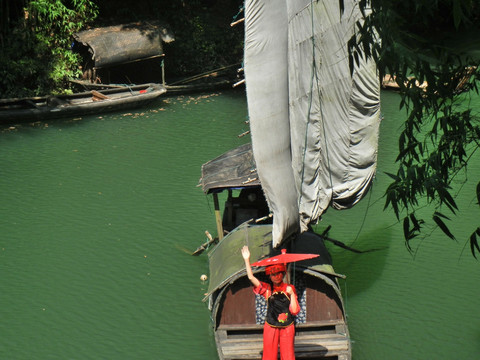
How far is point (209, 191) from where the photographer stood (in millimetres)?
10234

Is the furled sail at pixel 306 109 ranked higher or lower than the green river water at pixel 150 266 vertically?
higher

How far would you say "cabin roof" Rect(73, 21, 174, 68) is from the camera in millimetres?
21734

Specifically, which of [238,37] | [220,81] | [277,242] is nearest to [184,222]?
[277,242]

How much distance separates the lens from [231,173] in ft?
34.1

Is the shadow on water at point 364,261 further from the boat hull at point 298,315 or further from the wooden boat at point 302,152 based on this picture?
the boat hull at point 298,315

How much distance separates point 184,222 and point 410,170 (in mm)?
8420

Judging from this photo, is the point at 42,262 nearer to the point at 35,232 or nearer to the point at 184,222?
the point at 35,232

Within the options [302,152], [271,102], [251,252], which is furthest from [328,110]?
[251,252]

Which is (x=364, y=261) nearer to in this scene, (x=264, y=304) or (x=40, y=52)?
(x=264, y=304)

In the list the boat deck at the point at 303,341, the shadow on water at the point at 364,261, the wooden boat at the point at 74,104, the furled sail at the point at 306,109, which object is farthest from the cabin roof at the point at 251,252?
the wooden boat at the point at 74,104

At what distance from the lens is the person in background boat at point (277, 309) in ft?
23.3

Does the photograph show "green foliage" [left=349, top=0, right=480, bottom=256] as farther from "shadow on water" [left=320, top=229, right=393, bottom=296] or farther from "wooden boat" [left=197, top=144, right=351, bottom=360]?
"shadow on water" [left=320, top=229, right=393, bottom=296]

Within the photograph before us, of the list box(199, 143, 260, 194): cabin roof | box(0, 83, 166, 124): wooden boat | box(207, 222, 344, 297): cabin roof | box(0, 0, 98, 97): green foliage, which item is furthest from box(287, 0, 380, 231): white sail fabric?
box(0, 0, 98, 97): green foliage

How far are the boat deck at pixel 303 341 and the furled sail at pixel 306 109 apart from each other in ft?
3.87
